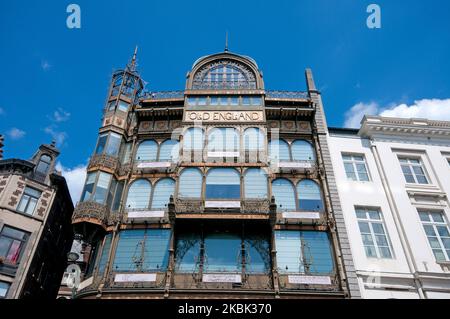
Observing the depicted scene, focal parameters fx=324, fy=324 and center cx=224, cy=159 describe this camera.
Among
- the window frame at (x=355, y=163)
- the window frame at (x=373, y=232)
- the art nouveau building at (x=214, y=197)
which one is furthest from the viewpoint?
the window frame at (x=355, y=163)

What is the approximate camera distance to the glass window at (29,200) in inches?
939

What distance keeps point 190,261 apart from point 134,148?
29.5 ft

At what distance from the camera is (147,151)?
22422 mm

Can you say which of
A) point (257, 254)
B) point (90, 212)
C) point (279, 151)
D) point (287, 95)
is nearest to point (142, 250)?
point (90, 212)

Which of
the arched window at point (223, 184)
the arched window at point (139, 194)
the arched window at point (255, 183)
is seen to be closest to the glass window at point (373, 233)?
the arched window at point (255, 183)

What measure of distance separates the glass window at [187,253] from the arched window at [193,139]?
590 centimetres

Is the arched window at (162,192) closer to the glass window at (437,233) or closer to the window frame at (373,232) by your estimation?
the window frame at (373,232)

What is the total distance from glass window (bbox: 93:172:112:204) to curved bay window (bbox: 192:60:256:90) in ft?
30.3

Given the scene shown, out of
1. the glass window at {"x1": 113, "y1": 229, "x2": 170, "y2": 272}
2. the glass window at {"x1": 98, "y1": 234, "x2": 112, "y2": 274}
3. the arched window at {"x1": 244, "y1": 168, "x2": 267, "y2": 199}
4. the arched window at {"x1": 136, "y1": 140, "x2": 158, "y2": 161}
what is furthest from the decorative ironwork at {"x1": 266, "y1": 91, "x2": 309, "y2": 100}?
the glass window at {"x1": 98, "y1": 234, "x2": 112, "y2": 274}

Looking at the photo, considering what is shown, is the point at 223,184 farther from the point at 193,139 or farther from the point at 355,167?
the point at 355,167

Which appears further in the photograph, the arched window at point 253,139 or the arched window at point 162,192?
the arched window at point 253,139

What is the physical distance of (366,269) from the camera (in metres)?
17.2
